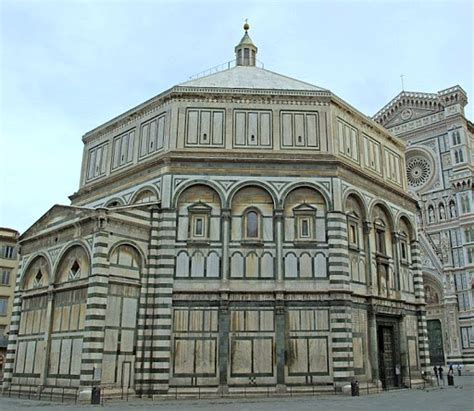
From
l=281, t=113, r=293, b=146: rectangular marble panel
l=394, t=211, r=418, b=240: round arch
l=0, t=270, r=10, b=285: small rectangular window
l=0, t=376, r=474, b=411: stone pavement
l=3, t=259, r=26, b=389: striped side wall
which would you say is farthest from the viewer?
l=0, t=270, r=10, b=285: small rectangular window

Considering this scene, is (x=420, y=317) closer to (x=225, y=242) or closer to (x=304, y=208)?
(x=304, y=208)

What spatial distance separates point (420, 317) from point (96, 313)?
16865 mm

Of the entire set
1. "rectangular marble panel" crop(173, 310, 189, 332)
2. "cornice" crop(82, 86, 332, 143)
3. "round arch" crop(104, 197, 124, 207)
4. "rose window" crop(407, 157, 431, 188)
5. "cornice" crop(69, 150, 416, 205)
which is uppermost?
"rose window" crop(407, 157, 431, 188)

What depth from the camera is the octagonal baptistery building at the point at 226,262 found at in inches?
815

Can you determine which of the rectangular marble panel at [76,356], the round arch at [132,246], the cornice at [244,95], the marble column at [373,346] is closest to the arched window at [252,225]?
the round arch at [132,246]

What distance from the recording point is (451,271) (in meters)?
48.1

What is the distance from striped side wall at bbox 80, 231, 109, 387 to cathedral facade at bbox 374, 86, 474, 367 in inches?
1417

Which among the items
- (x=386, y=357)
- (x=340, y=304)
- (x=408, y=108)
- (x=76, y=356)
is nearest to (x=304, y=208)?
(x=340, y=304)

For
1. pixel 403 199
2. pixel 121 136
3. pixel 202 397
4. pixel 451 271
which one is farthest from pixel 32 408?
pixel 451 271

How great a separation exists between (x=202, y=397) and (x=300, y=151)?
1150cm

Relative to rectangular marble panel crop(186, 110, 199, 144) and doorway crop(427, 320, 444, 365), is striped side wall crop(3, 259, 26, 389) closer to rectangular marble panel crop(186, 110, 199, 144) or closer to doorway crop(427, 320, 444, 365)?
rectangular marble panel crop(186, 110, 199, 144)

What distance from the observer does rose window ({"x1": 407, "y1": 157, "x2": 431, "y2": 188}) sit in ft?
180

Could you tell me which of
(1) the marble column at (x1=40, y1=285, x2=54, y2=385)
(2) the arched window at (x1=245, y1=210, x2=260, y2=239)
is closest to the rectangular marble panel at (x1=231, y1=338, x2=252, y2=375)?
(2) the arched window at (x1=245, y1=210, x2=260, y2=239)

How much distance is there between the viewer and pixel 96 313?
19.6 meters
